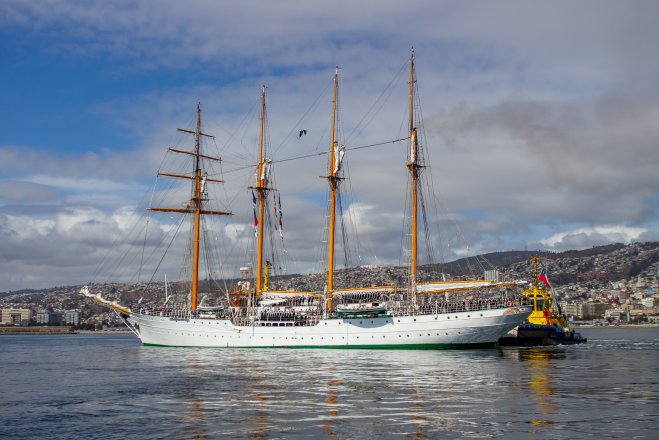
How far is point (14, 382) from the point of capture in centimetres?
3769

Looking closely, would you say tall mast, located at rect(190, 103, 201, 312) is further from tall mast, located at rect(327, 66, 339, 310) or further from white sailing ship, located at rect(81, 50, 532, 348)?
tall mast, located at rect(327, 66, 339, 310)

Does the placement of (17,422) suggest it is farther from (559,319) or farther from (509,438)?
(559,319)

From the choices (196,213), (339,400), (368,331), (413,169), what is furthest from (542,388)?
(196,213)

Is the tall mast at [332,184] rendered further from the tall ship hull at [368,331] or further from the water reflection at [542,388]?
the water reflection at [542,388]

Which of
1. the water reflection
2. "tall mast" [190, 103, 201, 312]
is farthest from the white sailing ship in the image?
the water reflection

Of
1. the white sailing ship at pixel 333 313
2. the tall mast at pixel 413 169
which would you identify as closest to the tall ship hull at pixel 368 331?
the white sailing ship at pixel 333 313

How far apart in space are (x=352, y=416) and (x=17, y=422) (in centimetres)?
1162

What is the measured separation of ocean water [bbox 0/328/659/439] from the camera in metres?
20.4

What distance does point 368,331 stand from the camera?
192 ft

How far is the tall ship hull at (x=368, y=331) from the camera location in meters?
56.6

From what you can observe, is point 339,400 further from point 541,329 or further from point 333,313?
point 541,329

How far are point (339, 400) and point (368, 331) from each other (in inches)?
1270

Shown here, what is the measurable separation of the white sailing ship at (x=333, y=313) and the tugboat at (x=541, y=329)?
4.71 m

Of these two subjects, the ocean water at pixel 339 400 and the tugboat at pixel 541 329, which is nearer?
the ocean water at pixel 339 400
